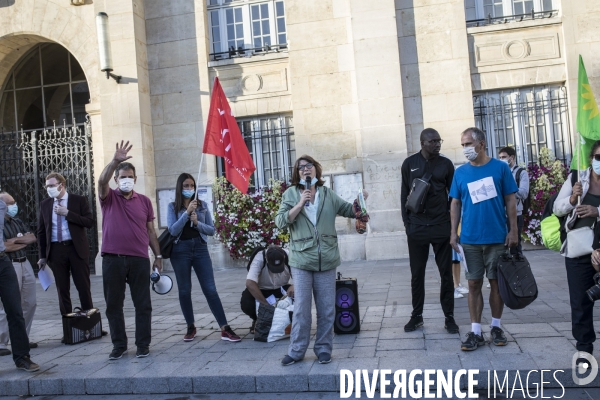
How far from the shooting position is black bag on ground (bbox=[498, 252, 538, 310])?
529cm

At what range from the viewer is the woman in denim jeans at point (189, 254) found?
6583 millimetres

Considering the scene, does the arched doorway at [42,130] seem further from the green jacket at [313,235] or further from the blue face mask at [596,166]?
the blue face mask at [596,166]

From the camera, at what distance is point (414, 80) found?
1280 centimetres

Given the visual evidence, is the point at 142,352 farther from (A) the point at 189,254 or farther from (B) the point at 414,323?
(B) the point at 414,323

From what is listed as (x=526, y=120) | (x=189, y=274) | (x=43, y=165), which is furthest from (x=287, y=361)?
(x=43, y=165)

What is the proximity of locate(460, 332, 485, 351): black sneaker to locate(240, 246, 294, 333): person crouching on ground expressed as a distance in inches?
77.5

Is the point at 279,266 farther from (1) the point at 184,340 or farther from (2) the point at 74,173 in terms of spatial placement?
(2) the point at 74,173

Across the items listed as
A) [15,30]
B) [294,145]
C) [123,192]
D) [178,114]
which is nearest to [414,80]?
[294,145]

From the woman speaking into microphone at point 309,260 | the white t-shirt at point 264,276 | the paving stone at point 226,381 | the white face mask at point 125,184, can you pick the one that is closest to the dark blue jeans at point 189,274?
the white t-shirt at point 264,276

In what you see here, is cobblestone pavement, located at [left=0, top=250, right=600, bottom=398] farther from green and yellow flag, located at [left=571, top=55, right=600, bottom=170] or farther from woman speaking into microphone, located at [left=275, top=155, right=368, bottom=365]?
green and yellow flag, located at [left=571, top=55, right=600, bottom=170]

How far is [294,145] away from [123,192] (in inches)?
310

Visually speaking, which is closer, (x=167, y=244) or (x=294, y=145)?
(x=167, y=244)

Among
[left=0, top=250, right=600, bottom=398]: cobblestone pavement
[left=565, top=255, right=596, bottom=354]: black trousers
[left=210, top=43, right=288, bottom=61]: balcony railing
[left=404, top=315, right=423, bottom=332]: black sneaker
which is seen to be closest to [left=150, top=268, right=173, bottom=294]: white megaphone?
[left=0, top=250, right=600, bottom=398]: cobblestone pavement

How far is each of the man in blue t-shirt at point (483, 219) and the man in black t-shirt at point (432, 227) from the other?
1.86 feet
